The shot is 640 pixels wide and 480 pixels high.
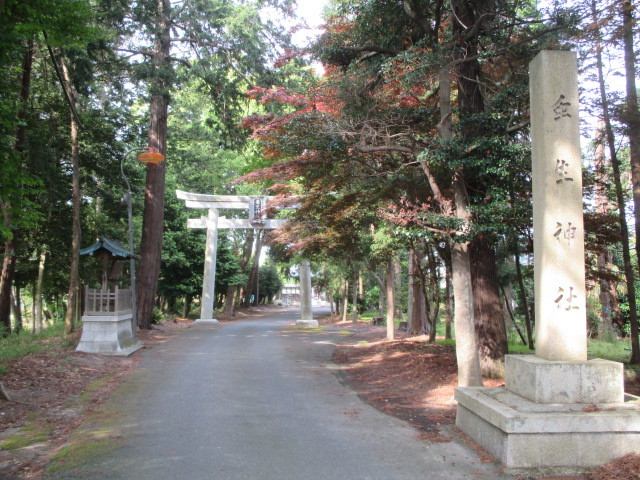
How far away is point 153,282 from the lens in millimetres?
20156

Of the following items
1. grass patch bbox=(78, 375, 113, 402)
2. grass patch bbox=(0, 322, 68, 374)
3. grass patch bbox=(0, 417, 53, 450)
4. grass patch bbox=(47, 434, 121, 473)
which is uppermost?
grass patch bbox=(0, 322, 68, 374)

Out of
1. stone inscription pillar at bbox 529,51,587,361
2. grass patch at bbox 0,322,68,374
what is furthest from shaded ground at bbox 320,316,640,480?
grass patch at bbox 0,322,68,374

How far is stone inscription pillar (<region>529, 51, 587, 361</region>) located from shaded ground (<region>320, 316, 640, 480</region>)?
1.31 m

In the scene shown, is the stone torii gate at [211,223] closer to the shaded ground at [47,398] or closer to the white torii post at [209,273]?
the white torii post at [209,273]

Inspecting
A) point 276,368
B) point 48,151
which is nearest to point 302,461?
point 276,368

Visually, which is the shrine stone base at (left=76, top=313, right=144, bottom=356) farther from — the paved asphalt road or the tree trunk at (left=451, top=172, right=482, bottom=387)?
the tree trunk at (left=451, top=172, right=482, bottom=387)

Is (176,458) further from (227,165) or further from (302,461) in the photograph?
(227,165)

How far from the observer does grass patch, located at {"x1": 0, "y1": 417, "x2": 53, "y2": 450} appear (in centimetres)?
587

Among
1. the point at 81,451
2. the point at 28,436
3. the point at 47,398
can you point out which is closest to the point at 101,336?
the point at 47,398

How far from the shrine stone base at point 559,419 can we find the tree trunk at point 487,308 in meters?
3.98

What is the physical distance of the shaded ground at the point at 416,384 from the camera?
17.7 ft

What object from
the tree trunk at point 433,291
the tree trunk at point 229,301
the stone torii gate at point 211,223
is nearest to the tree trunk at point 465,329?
the tree trunk at point 433,291

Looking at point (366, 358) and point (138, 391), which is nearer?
point (138, 391)

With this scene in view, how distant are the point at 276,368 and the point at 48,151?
10.1 meters
